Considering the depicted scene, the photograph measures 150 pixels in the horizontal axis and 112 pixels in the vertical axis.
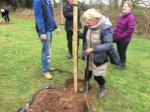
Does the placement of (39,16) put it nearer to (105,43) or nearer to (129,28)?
(105,43)

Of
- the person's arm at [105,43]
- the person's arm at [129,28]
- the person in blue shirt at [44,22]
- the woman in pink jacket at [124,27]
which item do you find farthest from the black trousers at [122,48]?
the person's arm at [105,43]

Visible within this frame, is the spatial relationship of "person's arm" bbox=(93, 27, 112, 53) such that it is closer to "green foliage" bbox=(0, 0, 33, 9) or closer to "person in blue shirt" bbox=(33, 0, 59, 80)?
"person in blue shirt" bbox=(33, 0, 59, 80)

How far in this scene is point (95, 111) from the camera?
522cm

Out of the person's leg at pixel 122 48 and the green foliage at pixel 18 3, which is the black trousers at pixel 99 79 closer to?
the person's leg at pixel 122 48

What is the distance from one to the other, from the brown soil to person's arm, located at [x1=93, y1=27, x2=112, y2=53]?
908 millimetres

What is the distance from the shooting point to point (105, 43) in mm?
5059

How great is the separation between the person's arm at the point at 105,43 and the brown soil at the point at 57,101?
91cm

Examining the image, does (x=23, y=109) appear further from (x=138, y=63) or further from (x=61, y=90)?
(x=138, y=63)

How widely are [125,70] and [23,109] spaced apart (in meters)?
3.48

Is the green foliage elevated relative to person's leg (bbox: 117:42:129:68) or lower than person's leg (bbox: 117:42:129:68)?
lower

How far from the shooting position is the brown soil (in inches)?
192

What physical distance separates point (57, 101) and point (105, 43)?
3.97 ft

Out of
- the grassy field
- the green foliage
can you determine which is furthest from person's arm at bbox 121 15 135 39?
Answer: the green foliage

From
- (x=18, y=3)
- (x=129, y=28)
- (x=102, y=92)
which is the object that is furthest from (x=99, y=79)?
(x=18, y=3)
